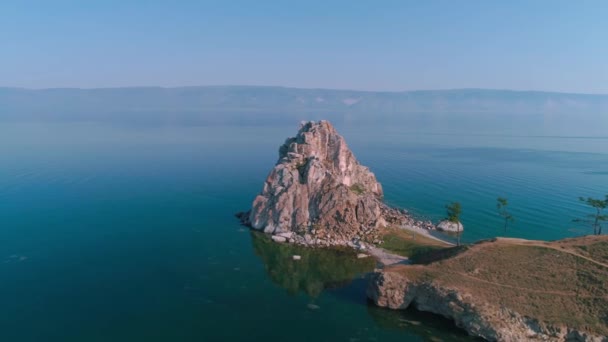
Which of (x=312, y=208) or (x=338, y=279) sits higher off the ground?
(x=312, y=208)

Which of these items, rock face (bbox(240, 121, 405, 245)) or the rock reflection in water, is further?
rock face (bbox(240, 121, 405, 245))

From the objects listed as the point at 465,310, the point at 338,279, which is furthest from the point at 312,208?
the point at 465,310

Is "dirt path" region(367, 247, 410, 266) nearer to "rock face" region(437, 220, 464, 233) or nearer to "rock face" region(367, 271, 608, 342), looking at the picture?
"rock face" region(367, 271, 608, 342)

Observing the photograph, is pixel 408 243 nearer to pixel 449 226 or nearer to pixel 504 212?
pixel 449 226

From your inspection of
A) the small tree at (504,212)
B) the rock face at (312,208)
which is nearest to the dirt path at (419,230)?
the rock face at (312,208)

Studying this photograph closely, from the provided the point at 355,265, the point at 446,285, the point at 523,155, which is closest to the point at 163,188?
the point at 355,265

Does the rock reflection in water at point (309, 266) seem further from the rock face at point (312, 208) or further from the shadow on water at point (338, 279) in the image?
the rock face at point (312, 208)

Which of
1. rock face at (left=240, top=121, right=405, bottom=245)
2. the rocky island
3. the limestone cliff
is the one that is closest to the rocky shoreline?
rock face at (left=240, top=121, right=405, bottom=245)

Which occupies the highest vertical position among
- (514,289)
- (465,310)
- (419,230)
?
(514,289)
